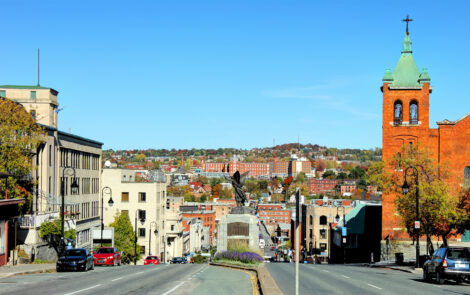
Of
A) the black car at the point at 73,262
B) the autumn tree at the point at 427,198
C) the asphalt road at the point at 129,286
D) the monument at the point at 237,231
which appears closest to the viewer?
the asphalt road at the point at 129,286

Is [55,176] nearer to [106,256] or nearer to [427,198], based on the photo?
[106,256]

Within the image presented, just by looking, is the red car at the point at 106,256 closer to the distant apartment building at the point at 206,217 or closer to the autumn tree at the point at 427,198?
the autumn tree at the point at 427,198

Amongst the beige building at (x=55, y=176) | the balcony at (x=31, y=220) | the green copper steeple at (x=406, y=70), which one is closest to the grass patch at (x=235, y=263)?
the beige building at (x=55, y=176)

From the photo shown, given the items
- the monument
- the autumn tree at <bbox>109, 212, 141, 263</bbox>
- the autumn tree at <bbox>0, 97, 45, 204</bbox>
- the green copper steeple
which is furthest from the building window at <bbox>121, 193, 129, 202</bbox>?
the green copper steeple

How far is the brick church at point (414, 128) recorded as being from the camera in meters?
59.3

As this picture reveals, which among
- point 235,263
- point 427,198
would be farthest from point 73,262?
point 427,198

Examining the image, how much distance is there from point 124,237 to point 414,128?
42564 millimetres

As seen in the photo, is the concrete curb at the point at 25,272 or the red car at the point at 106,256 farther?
the red car at the point at 106,256

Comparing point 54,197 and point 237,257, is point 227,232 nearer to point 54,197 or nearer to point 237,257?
point 237,257

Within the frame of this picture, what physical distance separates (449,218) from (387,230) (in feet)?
63.5

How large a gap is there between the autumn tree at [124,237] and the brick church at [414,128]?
34889 millimetres

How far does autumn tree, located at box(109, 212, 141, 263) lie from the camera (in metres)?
79.1

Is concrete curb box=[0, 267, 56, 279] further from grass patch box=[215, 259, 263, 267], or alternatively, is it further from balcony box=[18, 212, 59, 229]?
grass patch box=[215, 259, 263, 267]

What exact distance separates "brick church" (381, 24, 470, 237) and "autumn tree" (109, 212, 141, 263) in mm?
34889
